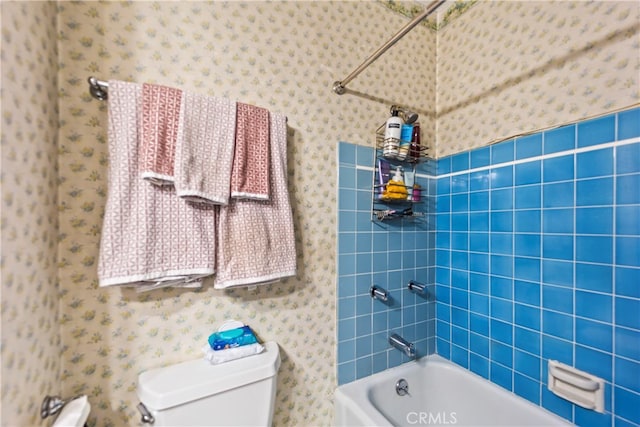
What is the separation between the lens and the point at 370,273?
4.64 feet

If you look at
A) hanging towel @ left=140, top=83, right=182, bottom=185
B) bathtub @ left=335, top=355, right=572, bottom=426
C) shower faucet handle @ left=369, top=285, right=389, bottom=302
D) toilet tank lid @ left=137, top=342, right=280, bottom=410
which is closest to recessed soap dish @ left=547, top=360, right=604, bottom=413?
bathtub @ left=335, top=355, right=572, bottom=426

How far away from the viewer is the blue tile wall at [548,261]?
97 centimetres

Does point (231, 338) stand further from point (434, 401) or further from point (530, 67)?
point (530, 67)

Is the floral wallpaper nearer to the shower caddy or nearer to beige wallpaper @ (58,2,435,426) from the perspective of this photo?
beige wallpaper @ (58,2,435,426)

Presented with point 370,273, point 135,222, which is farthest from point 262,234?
point 370,273

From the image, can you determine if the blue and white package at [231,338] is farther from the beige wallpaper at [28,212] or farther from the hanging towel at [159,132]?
the hanging towel at [159,132]

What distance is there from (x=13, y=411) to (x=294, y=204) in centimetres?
100

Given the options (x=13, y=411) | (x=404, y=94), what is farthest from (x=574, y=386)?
(x=13, y=411)

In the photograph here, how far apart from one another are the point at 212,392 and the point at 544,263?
1.43m

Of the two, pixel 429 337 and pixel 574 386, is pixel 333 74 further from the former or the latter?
pixel 574 386

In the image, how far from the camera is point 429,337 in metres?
1.62

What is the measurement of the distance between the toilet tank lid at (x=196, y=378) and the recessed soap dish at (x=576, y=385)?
116 cm

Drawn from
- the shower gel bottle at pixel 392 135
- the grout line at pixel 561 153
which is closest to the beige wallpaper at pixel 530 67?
the grout line at pixel 561 153

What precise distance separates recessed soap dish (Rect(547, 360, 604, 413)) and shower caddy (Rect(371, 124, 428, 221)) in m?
0.89
